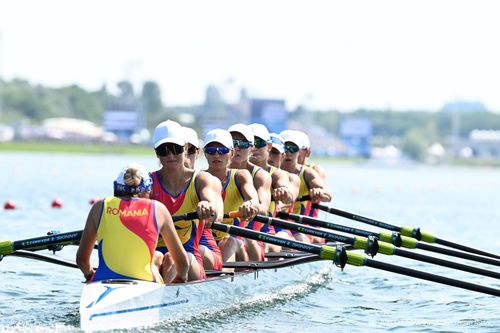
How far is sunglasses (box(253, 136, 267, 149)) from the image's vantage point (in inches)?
480

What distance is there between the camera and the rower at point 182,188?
8805mm

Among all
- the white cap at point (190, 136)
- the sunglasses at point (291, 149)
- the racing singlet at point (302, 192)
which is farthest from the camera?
the racing singlet at point (302, 192)

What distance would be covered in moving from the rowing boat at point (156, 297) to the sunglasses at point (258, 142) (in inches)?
84.6

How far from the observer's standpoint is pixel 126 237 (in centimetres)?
762

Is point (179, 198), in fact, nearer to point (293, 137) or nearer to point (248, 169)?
point (248, 169)

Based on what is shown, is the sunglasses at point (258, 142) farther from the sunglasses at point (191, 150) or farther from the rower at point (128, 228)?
the rower at point (128, 228)

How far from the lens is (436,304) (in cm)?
1151

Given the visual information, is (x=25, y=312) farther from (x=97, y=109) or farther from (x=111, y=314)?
(x=97, y=109)

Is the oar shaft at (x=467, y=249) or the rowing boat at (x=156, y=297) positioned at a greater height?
the oar shaft at (x=467, y=249)

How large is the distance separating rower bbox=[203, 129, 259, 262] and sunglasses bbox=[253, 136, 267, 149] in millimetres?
1564

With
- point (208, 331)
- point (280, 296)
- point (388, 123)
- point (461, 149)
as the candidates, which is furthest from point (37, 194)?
point (388, 123)

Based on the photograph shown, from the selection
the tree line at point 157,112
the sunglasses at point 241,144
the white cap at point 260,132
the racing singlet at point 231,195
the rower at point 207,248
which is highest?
the tree line at point 157,112

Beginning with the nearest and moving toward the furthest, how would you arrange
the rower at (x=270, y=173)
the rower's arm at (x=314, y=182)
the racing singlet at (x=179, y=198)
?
the racing singlet at (x=179, y=198), the rower at (x=270, y=173), the rower's arm at (x=314, y=182)

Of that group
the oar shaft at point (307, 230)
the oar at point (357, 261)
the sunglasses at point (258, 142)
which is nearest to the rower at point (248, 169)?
the oar shaft at point (307, 230)
